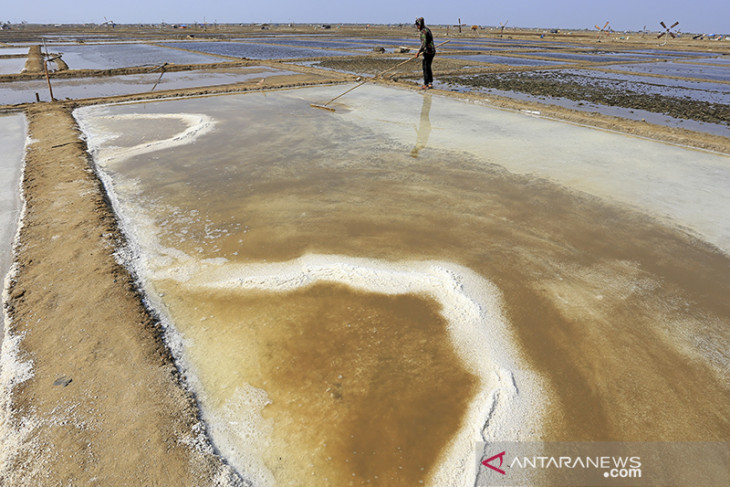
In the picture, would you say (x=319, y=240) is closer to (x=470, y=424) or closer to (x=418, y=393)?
(x=418, y=393)

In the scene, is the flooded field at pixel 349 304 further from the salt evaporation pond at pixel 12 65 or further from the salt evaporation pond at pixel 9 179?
the salt evaporation pond at pixel 12 65

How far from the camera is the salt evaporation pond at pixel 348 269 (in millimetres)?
2625

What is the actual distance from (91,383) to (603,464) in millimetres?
3489

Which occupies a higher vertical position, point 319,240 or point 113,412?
point 319,240

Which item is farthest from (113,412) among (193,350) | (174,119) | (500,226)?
(174,119)

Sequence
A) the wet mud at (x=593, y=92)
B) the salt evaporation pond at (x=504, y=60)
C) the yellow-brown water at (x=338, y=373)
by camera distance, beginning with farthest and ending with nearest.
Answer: the salt evaporation pond at (x=504, y=60), the wet mud at (x=593, y=92), the yellow-brown water at (x=338, y=373)

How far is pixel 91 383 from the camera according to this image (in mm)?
2865

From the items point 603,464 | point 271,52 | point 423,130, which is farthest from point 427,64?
point 271,52

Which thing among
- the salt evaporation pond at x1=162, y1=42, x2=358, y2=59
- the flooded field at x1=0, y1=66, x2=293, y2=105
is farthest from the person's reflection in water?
the salt evaporation pond at x1=162, y1=42, x2=358, y2=59

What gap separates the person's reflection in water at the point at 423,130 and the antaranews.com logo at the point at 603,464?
605 centimetres

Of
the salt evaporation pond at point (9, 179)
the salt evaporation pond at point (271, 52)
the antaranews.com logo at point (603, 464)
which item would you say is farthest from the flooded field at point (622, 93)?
the salt evaporation pond at point (9, 179)

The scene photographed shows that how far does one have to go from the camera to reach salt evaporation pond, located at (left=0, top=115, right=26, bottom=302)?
4.64 meters

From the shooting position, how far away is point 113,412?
2.67 metres

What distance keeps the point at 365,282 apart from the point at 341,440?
69.3 inches
